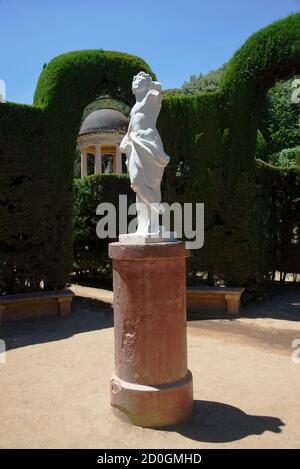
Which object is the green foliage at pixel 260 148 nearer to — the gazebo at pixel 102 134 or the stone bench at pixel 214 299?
the gazebo at pixel 102 134

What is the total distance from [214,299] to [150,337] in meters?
5.90

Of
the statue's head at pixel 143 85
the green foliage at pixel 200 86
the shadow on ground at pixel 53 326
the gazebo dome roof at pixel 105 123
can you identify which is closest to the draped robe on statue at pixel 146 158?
the statue's head at pixel 143 85

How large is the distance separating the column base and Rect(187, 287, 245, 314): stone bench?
544cm

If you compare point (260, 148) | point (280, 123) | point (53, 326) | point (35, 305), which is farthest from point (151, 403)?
point (280, 123)

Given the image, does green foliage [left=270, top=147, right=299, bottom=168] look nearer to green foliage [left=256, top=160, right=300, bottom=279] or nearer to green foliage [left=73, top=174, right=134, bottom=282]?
green foliage [left=256, top=160, right=300, bottom=279]

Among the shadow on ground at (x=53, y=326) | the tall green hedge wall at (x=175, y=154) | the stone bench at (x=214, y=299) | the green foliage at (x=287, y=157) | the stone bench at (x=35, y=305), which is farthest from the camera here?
the green foliage at (x=287, y=157)

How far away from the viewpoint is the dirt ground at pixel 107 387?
3945 mm

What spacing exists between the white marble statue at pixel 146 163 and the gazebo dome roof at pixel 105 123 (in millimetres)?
15179

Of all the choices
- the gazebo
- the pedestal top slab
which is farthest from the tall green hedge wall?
the gazebo

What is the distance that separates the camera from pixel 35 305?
9227 millimetres

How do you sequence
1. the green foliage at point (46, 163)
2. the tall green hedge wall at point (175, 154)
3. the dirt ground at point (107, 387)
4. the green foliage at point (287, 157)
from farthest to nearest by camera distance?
the green foliage at point (287, 157)
the tall green hedge wall at point (175, 154)
the green foliage at point (46, 163)
the dirt ground at point (107, 387)

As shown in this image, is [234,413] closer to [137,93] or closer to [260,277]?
[137,93]

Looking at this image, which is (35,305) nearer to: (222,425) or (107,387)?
(107,387)

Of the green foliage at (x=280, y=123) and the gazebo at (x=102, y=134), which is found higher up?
the green foliage at (x=280, y=123)
